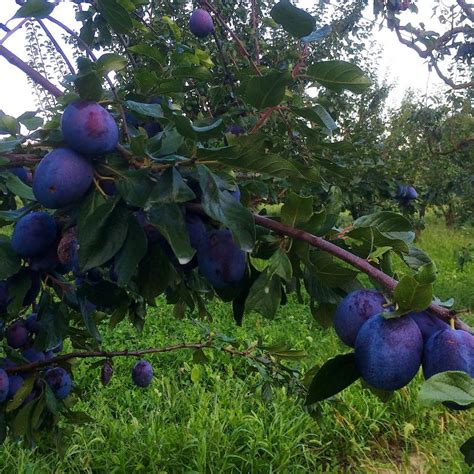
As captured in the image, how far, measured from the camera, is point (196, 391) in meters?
3.11

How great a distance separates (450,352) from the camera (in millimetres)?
503

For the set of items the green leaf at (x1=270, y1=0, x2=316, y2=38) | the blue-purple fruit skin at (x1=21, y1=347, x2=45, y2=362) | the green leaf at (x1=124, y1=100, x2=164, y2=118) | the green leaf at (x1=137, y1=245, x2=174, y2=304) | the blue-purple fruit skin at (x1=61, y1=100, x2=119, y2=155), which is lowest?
the blue-purple fruit skin at (x1=21, y1=347, x2=45, y2=362)

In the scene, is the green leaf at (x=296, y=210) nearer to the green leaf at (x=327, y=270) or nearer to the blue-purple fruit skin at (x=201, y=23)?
the green leaf at (x=327, y=270)

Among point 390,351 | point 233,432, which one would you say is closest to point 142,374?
point 233,432

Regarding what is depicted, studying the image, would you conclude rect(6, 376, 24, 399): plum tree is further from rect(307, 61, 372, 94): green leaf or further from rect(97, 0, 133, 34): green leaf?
rect(307, 61, 372, 94): green leaf

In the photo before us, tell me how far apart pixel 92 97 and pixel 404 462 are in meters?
2.43

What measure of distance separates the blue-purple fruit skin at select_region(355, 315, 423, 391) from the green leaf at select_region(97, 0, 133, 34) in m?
0.59

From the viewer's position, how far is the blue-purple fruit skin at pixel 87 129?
663 millimetres

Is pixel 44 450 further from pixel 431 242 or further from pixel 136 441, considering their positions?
pixel 431 242

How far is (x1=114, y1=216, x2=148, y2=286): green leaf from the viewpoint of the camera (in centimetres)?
68

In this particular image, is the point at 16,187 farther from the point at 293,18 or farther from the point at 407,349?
the point at 407,349

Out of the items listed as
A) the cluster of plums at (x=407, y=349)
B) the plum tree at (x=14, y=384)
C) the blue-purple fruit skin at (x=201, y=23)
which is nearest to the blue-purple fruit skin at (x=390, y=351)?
the cluster of plums at (x=407, y=349)

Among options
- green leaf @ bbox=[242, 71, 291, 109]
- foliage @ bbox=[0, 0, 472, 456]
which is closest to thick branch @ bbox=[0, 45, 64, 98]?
foliage @ bbox=[0, 0, 472, 456]

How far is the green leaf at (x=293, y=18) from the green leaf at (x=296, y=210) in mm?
240
